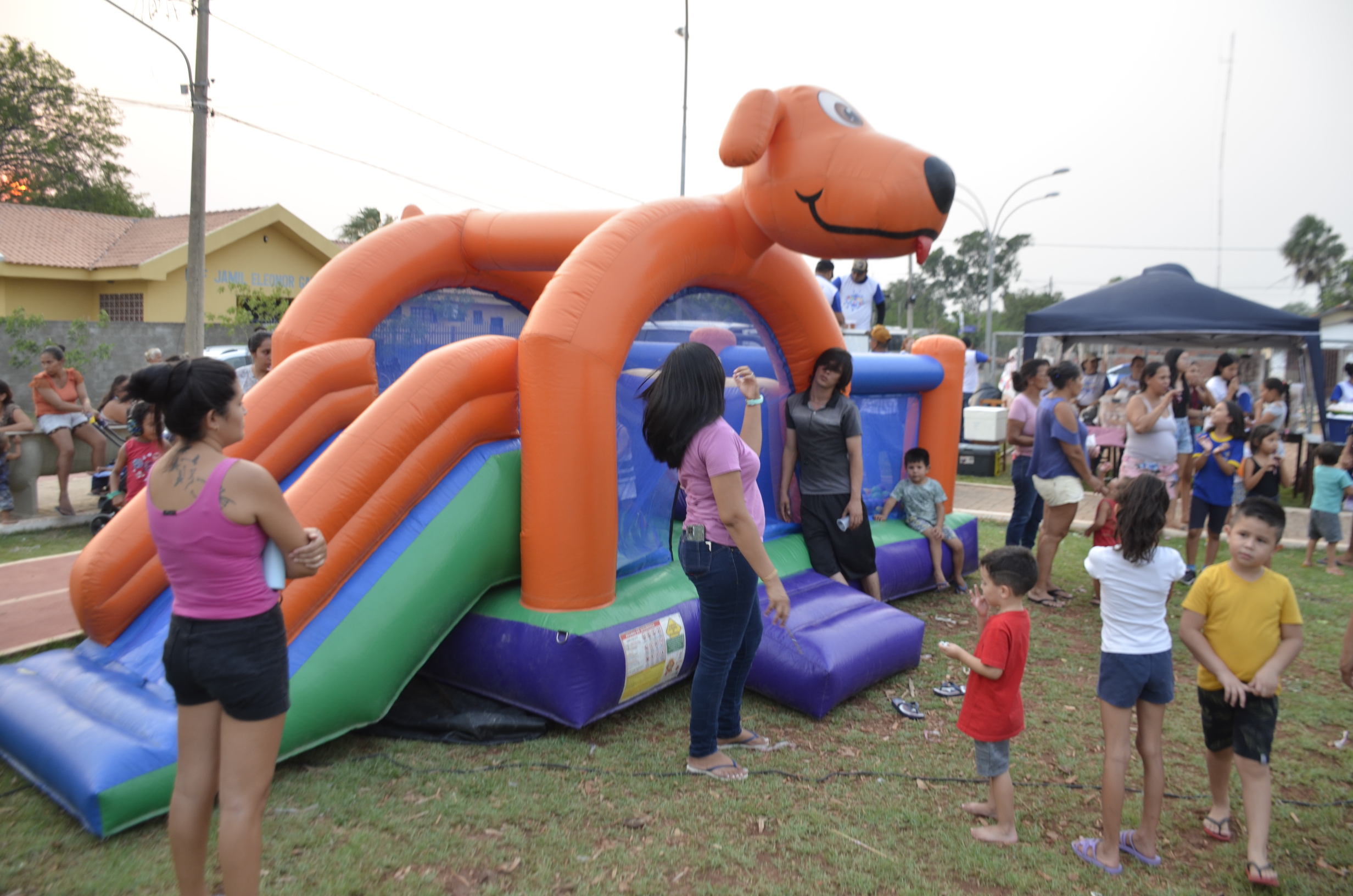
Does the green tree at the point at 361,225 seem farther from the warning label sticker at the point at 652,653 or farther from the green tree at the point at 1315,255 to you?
the green tree at the point at 1315,255

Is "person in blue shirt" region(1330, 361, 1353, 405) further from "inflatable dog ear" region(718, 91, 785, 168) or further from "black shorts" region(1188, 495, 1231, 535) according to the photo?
"inflatable dog ear" region(718, 91, 785, 168)

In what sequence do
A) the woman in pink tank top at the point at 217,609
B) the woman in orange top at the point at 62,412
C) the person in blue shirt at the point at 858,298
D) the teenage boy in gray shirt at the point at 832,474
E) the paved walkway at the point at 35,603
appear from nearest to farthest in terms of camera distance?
the woman in pink tank top at the point at 217,609
the paved walkway at the point at 35,603
the teenage boy in gray shirt at the point at 832,474
the woman in orange top at the point at 62,412
the person in blue shirt at the point at 858,298

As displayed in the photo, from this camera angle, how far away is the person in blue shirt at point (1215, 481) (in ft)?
20.4

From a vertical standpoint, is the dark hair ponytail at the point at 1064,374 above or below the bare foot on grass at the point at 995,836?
above

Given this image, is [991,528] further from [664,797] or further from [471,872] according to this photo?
[471,872]

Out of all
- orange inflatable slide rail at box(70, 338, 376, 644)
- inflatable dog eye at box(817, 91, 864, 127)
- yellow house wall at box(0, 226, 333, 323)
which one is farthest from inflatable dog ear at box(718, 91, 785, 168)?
yellow house wall at box(0, 226, 333, 323)

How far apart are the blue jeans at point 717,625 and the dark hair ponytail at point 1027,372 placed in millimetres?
3814

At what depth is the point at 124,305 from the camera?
1938 centimetres

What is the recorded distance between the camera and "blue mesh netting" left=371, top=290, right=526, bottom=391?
5.67 meters

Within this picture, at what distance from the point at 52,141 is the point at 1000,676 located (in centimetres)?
3418

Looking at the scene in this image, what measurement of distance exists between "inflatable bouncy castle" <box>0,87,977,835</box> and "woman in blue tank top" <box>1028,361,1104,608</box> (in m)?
1.96

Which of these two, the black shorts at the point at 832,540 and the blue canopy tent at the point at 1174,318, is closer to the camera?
the black shorts at the point at 832,540

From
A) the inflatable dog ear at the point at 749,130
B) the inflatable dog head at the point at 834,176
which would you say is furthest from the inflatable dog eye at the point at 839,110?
the inflatable dog ear at the point at 749,130

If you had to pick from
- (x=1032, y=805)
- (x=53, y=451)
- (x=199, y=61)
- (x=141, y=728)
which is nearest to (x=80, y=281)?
(x=199, y=61)
